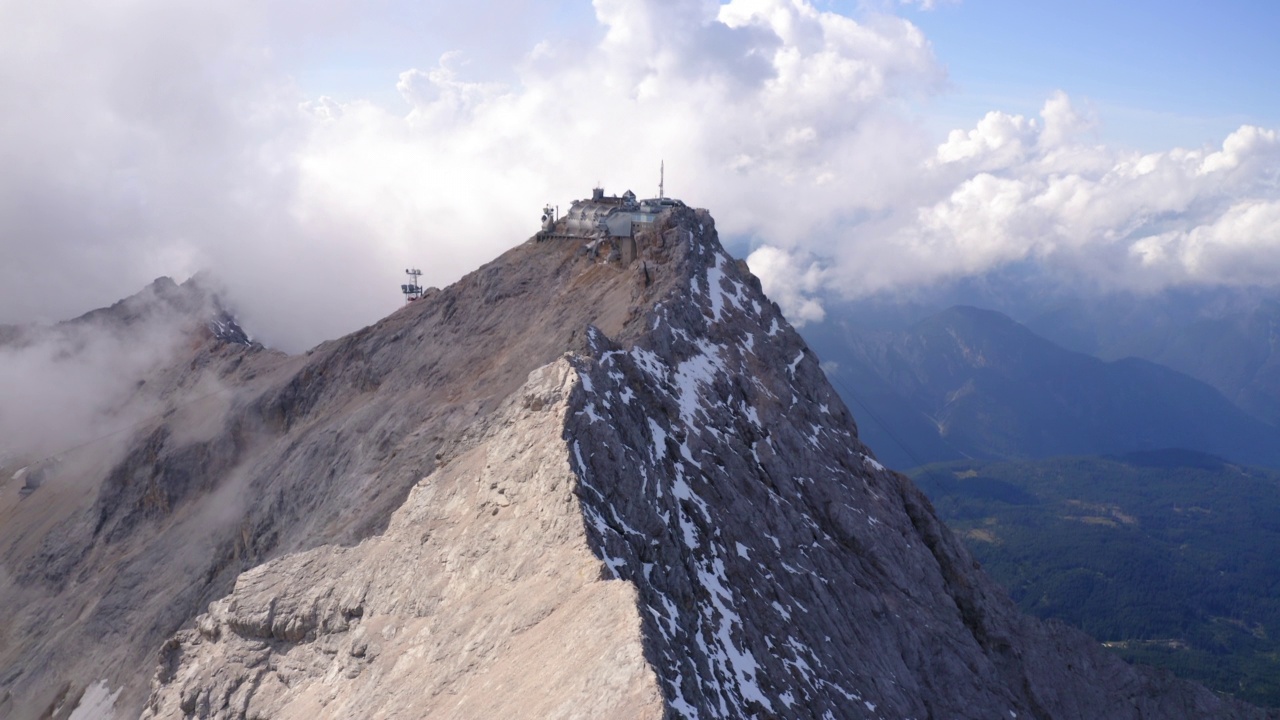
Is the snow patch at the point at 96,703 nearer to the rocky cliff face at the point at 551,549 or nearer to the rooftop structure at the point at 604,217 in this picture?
the rocky cliff face at the point at 551,549

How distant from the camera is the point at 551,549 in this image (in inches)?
2174

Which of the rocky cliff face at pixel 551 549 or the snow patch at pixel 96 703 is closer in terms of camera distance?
the rocky cliff face at pixel 551 549

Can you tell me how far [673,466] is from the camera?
2773 inches

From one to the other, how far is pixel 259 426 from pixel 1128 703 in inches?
4223

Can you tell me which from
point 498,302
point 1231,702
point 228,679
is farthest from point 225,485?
point 1231,702

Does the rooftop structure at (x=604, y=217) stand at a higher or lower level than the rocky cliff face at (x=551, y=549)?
higher

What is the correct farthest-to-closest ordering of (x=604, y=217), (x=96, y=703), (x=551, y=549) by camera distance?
(x=604, y=217)
(x=96, y=703)
(x=551, y=549)

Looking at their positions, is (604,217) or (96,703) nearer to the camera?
(96,703)

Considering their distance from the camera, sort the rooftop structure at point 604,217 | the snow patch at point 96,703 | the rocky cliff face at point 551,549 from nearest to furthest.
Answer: the rocky cliff face at point 551,549
the snow patch at point 96,703
the rooftop structure at point 604,217

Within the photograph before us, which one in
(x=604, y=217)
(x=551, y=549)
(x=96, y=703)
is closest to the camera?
(x=551, y=549)

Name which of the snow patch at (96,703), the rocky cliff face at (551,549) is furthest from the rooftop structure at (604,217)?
the snow patch at (96,703)

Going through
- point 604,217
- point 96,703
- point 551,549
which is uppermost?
point 604,217

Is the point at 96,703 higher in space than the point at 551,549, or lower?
higher

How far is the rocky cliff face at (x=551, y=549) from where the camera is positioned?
177 ft
